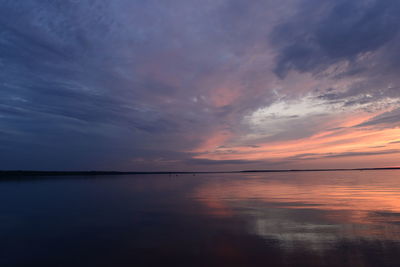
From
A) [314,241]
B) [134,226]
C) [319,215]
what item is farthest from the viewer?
[319,215]

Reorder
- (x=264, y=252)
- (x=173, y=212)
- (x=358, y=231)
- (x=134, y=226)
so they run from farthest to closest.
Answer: (x=173, y=212), (x=134, y=226), (x=358, y=231), (x=264, y=252)

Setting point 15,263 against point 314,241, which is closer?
point 15,263

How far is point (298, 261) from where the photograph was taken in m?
10.2

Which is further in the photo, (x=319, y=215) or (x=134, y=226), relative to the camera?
(x=319, y=215)

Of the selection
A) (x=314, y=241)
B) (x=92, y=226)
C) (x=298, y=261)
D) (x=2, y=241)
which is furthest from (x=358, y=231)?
(x=2, y=241)

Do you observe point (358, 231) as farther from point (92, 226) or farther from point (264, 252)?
point (92, 226)

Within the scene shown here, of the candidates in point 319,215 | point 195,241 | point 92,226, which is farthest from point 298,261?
point 92,226

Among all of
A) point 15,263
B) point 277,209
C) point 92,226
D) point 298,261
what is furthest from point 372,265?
point 92,226

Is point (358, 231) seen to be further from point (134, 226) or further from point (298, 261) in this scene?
point (134, 226)

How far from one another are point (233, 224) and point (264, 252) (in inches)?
225

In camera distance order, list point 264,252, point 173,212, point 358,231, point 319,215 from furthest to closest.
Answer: point 173,212, point 319,215, point 358,231, point 264,252

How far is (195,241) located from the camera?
529 inches

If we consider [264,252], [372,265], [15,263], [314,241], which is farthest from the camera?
[314,241]

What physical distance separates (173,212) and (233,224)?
260 inches
